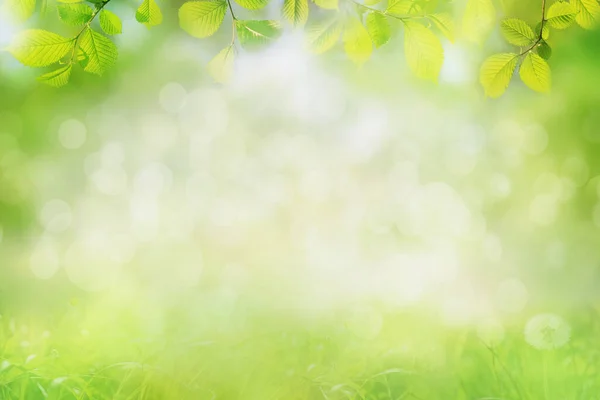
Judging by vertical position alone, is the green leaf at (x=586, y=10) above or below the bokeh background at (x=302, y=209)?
above

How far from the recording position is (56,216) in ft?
9.57

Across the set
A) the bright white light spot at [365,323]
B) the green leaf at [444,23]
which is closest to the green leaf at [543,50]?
the green leaf at [444,23]

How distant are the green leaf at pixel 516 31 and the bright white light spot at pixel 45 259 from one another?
A: 85.8 inches

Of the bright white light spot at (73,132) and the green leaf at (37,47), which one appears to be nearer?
the green leaf at (37,47)

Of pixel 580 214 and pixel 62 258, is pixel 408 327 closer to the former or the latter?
pixel 580 214

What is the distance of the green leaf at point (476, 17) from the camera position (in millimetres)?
817

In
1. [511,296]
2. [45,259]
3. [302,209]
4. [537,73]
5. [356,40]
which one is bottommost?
[511,296]

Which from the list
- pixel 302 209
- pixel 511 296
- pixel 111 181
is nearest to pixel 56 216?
pixel 111 181

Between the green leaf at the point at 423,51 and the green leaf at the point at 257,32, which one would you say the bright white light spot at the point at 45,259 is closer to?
the green leaf at the point at 257,32

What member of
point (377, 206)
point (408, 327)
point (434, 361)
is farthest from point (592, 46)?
point (434, 361)

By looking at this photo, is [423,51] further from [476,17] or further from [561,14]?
[561,14]

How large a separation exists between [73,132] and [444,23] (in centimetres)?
282

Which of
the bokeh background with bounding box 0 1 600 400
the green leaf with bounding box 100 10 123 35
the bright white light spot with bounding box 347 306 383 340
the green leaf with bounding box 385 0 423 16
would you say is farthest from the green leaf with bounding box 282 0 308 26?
the bright white light spot with bounding box 347 306 383 340

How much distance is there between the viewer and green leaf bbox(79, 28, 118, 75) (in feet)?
2.60
